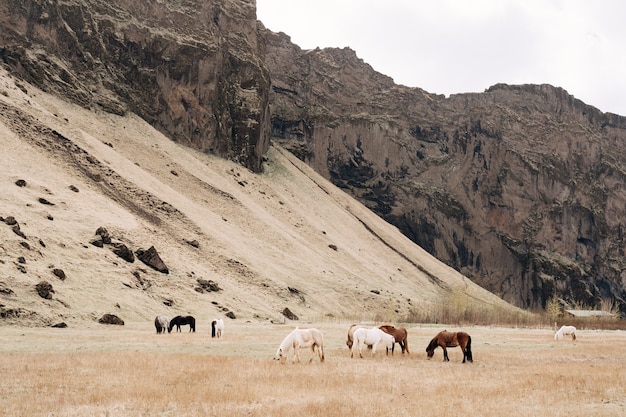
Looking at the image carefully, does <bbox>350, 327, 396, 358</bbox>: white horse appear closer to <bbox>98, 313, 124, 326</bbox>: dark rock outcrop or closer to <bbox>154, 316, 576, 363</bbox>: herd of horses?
<bbox>154, 316, 576, 363</bbox>: herd of horses

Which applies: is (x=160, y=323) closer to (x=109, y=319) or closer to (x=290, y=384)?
(x=109, y=319)

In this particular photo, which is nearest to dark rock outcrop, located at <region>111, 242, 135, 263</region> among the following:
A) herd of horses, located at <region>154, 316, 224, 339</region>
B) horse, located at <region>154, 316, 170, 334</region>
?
herd of horses, located at <region>154, 316, 224, 339</region>

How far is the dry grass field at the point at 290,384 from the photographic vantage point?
15.3 metres

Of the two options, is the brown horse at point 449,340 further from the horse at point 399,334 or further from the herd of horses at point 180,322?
the herd of horses at point 180,322

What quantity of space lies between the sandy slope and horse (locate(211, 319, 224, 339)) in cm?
1317

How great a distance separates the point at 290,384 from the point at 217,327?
20179 mm

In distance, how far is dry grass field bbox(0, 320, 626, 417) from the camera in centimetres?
1526

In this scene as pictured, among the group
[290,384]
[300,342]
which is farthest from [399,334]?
[290,384]

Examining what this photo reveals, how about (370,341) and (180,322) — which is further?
(180,322)

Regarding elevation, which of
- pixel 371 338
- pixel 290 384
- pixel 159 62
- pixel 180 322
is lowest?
pixel 290 384

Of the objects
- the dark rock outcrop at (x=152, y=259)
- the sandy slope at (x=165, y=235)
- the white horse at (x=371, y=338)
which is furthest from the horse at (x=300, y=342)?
the dark rock outcrop at (x=152, y=259)

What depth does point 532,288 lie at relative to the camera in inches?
7677

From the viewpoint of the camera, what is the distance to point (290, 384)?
62.3 ft

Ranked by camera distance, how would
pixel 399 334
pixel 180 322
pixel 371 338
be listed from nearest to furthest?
pixel 371 338
pixel 399 334
pixel 180 322
